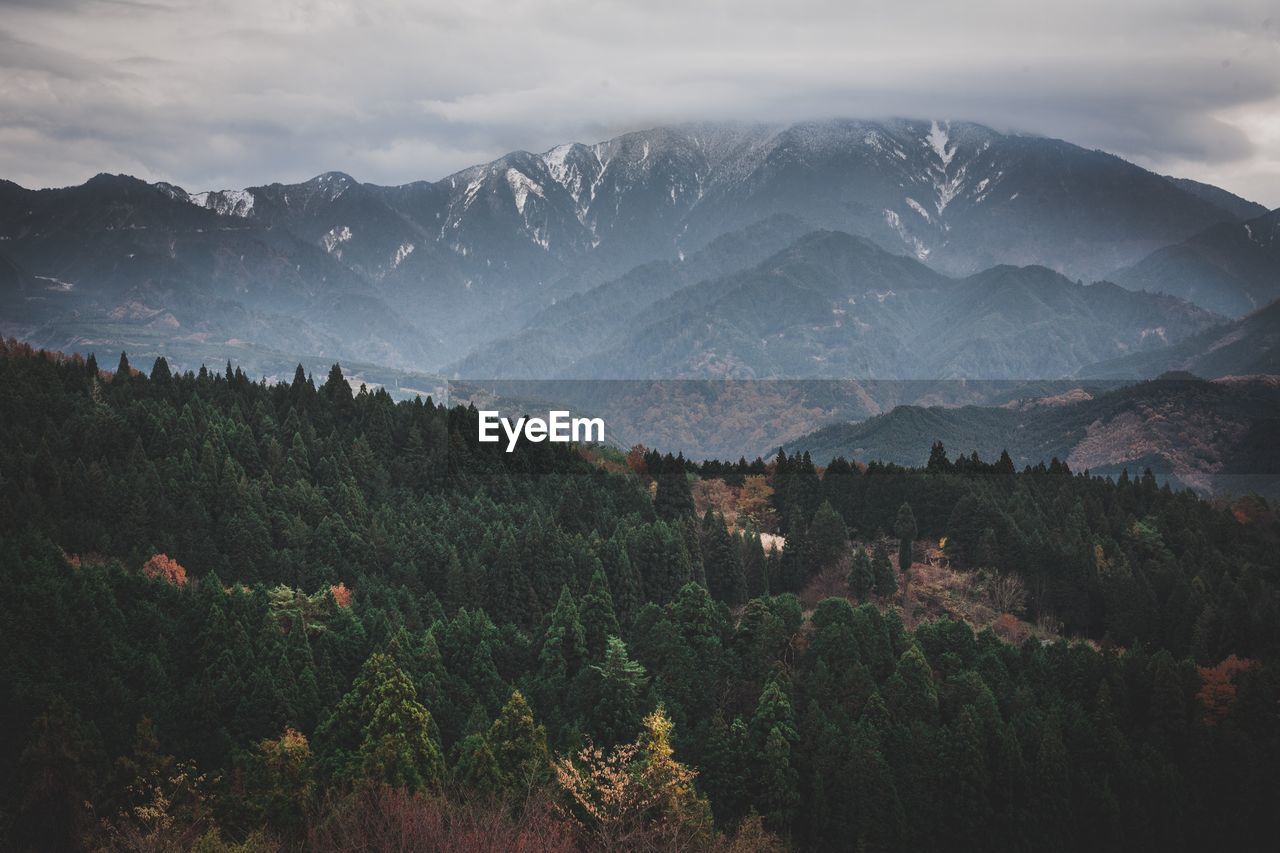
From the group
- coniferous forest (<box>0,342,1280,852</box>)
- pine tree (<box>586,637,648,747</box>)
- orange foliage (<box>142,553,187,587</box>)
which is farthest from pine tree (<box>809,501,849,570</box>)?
orange foliage (<box>142,553,187,587</box>)

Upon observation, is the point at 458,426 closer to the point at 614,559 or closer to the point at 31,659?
the point at 614,559

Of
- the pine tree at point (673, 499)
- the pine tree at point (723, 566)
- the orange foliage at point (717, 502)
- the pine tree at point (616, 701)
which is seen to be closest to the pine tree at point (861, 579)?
the pine tree at point (723, 566)

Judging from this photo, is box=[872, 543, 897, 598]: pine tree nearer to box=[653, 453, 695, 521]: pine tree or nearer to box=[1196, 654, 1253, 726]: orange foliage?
box=[653, 453, 695, 521]: pine tree

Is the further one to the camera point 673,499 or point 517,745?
point 673,499

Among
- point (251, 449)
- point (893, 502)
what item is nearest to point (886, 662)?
point (893, 502)

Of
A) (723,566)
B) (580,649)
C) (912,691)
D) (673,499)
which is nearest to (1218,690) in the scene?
(912,691)

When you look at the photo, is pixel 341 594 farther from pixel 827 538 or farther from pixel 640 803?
pixel 640 803
